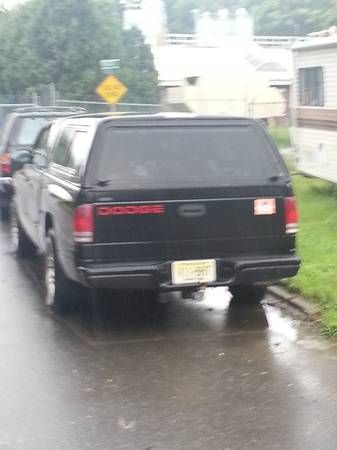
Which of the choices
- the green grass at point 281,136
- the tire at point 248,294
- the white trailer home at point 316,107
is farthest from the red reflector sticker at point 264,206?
the green grass at point 281,136

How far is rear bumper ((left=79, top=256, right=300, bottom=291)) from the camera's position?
650 centimetres

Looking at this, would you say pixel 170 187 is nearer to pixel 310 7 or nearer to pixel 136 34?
pixel 136 34

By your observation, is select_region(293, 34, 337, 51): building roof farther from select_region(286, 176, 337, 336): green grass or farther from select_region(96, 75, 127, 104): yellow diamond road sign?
select_region(96, 75, 127, 104): yellow diamond road sign

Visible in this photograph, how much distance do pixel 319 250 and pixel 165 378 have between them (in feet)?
13.8

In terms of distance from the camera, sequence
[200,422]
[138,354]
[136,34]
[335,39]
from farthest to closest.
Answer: [136,34] → [335,39] → [138,354] → [200,422]

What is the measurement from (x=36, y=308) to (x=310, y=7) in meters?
62.2

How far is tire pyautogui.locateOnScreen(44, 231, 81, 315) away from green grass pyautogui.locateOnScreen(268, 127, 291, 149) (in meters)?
18.2

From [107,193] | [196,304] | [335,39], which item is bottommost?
[196,304]

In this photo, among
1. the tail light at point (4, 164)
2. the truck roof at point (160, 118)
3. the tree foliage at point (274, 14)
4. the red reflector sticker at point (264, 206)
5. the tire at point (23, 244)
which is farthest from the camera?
the tree foliage at point (274, 14)

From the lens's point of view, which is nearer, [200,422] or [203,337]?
[200,422]

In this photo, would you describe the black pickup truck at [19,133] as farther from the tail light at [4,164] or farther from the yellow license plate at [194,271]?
the yellow license plate at [194,271]

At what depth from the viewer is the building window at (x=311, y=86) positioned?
13.9 m

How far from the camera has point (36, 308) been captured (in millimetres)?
7875

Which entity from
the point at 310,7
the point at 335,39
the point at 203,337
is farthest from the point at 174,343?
the point at 310,7
